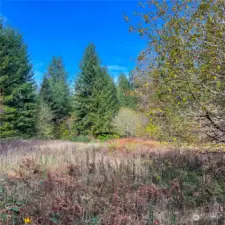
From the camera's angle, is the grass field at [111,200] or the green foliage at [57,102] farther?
the green foliage at [57,102]

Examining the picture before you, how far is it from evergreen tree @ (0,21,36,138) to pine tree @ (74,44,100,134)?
4.45m

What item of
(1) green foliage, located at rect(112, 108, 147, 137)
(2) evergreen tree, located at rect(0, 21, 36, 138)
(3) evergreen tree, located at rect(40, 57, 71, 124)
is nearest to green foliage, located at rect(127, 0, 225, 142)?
(1) green foliage, located at rect(112, 108, 147, 137)

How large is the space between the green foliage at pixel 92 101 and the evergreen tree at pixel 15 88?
461 cm

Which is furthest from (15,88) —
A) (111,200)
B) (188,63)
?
(188,63)

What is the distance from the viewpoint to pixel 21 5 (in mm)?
8203

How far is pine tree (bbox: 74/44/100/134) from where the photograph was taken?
63.3ft

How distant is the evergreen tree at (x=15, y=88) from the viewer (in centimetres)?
1474

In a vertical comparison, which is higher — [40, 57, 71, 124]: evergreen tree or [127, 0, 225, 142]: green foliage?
[40, 57, 71, 124]: evergreen tree

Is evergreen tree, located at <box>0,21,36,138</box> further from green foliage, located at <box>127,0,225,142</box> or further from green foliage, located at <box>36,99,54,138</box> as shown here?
green foliage, located at <box>127,0,225,142</box>

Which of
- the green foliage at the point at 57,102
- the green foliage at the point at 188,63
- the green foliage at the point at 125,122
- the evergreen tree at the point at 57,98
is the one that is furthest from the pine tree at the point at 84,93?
the green foliage at the point at 188,63

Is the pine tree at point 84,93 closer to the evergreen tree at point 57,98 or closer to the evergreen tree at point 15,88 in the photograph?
the evergreen tree at point 57,98

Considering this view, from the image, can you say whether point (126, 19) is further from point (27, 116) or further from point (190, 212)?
point (27, 116)

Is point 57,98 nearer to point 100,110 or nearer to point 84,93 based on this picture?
point 84,93

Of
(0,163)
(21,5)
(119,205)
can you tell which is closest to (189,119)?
(119,205)
